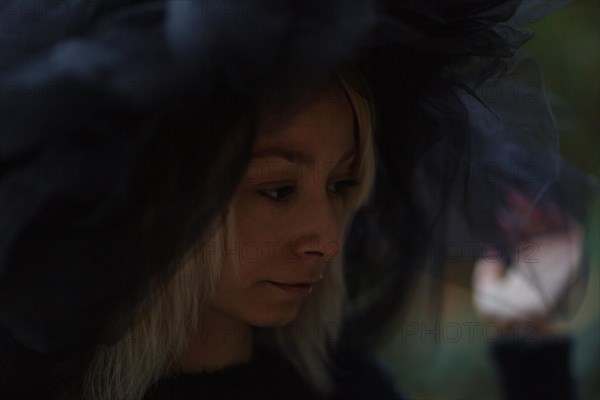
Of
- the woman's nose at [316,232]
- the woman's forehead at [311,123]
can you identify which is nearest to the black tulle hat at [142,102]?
the woman's forehead at [311,123]

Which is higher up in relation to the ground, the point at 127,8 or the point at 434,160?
the point at 127,8

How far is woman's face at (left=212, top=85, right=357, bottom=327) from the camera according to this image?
35.0 inches

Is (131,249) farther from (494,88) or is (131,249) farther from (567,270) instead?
(567,270)

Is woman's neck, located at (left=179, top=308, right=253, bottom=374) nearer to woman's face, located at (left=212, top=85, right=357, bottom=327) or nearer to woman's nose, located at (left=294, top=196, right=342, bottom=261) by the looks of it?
woman's face, located at (left=212, top=85, right=357, bottom=327)

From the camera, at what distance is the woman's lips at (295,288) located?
3.14 ft

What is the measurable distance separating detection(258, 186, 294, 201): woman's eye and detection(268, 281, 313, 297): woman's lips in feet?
0.33

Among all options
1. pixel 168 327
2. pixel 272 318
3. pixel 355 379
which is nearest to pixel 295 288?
pixel 272 318

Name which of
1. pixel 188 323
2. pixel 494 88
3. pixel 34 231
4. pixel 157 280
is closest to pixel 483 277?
pixel 494 88

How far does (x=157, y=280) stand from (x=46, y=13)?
262mm

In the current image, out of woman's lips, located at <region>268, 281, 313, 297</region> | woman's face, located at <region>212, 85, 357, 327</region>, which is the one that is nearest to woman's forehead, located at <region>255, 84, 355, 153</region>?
woman's face, located at <region>212, 85, 357, 327</region>

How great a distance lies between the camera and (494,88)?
40.6 inches

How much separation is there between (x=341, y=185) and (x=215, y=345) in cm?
25

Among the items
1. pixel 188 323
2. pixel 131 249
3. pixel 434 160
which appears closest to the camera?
pixel 131 249

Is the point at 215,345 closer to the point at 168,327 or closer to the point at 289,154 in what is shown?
the point at 168,327
